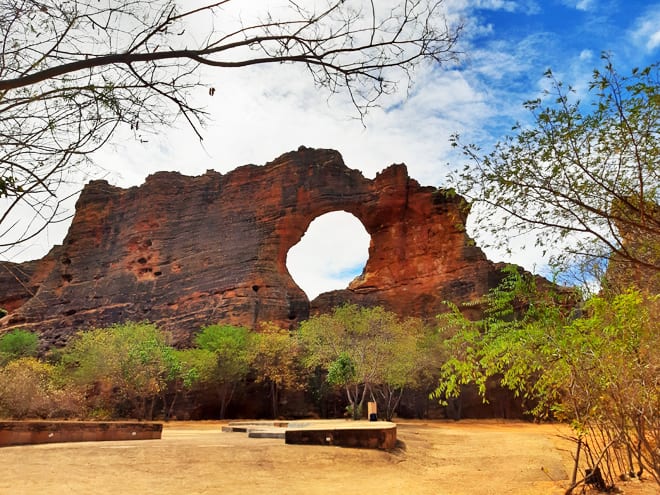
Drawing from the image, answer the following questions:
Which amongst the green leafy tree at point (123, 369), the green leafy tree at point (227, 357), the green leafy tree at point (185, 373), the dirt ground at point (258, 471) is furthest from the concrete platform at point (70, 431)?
the green leafy tree at point (227, 357)

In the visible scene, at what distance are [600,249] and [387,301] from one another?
104ft

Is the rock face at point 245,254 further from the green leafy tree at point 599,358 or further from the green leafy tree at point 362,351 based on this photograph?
the green leafy tree at point 599,358

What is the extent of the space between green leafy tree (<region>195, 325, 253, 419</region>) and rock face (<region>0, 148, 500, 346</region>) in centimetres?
329

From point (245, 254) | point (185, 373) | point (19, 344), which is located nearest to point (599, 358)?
point (185, 373)

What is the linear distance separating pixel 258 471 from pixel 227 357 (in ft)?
75.7

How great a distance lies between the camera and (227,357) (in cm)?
3066

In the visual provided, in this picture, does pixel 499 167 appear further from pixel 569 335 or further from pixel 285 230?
pixel 285 230

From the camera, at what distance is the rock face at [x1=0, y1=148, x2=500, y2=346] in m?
37.7

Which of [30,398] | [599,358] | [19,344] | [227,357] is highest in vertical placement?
[19,344]

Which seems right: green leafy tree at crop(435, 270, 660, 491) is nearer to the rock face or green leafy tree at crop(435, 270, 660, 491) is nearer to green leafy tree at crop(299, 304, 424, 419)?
green leafy tree at crop(299, 304, 424, 419)

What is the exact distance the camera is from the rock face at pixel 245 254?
124 feet

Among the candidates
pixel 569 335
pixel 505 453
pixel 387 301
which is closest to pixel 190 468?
pixel 569 335

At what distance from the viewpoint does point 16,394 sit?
19.4 meters

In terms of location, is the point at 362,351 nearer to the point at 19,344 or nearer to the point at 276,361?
the point at 276,361
